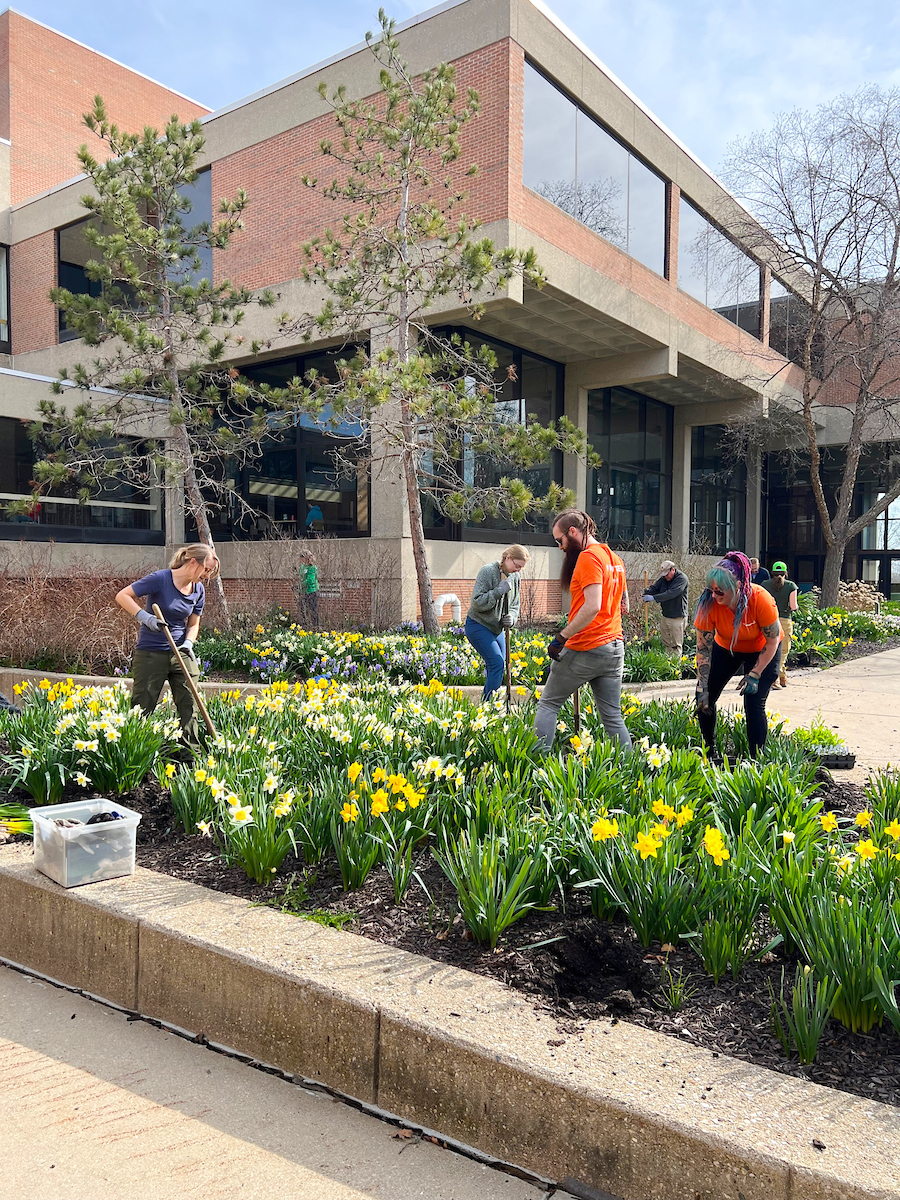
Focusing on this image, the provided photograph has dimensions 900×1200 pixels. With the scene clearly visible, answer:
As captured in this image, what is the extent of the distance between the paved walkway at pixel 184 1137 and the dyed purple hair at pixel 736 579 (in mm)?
3844

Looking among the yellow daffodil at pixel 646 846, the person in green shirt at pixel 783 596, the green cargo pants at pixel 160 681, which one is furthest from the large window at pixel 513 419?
the yellow daffodil at pixel 646 846

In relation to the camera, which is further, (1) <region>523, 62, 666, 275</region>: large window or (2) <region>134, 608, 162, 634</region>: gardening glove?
(1) <region>523, 62, 666, 275</region>: large window

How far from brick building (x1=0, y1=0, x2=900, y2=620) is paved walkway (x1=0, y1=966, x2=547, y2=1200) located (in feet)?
42.1

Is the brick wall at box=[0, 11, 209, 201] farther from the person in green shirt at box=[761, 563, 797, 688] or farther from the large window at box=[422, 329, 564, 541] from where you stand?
the person in green shirt at box=[761, 563, 797, 688]

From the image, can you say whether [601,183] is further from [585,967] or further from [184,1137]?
[184,1137]

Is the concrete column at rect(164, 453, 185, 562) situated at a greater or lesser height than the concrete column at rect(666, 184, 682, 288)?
lesser

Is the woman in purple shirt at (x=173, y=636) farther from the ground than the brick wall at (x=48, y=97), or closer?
closer

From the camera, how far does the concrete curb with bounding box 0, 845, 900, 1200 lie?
2.03m

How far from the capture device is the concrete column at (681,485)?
2519 centimetres

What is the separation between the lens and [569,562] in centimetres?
541

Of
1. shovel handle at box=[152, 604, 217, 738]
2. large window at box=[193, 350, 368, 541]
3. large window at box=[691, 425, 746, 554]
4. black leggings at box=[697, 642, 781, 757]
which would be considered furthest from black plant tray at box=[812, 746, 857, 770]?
large window at box=[691, 425, 746, 554]

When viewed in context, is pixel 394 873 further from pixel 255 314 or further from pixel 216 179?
pixel 216 179

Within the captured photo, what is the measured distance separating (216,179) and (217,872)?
729 inches

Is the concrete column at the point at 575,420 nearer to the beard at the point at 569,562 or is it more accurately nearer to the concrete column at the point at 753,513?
the concrete column at the point at 753,513
